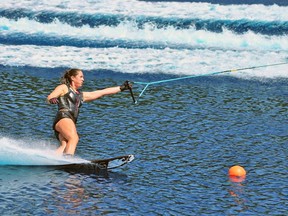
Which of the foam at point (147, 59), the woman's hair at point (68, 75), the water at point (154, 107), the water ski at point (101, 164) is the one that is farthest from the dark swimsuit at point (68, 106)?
the foam at point (147, 59)

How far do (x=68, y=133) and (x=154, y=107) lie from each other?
3.90m

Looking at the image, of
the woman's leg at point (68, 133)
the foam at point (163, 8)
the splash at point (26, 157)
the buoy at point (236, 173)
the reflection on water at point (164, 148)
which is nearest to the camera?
the reflection on water at point (164, 148)

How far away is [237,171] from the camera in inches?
423

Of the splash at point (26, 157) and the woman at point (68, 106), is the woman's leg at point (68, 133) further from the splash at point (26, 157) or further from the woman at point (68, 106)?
the splash at point (26, 157)

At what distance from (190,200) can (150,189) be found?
0.61m

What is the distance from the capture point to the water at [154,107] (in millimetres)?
9977

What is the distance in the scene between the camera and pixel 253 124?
1367 cm

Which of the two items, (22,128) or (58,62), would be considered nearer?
(22,128)

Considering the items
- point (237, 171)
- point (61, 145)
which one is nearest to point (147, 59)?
point (61, 145)

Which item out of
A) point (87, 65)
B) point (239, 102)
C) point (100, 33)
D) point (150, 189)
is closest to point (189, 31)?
point (100, 33)

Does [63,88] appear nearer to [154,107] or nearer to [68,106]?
[68,106]

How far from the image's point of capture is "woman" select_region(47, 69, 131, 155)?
11188 mm

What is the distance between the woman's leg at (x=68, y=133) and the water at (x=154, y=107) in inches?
17.5

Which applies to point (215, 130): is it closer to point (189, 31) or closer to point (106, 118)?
point (106, 118)
